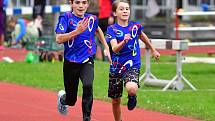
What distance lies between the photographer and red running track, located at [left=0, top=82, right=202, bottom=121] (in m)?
11.2

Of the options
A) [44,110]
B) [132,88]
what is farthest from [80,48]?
[44,110]

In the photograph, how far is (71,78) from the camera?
32.0ft

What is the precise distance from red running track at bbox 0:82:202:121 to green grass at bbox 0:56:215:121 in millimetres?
463

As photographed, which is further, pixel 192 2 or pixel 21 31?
pixel 192 2

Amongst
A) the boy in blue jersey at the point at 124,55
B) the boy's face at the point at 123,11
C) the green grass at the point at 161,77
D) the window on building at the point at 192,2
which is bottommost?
the window on building at the point at 192,2

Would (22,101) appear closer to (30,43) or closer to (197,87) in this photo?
(197,87)

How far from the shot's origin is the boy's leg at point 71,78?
9.66m

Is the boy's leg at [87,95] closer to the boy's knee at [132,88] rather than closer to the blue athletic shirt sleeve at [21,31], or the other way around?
the boy's knee at [132,88]

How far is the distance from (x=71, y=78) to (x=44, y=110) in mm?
2500

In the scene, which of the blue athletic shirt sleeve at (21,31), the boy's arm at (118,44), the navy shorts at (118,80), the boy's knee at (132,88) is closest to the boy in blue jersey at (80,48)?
the boy's arm at (118,44)

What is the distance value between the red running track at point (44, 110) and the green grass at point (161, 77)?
46cm

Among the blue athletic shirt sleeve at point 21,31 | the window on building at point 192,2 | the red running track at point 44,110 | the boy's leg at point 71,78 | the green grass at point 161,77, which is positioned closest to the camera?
the boy's leg at point 71,78

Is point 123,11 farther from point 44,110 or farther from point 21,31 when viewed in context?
point 21,31

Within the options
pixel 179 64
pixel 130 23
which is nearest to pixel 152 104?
pixel 179 64
